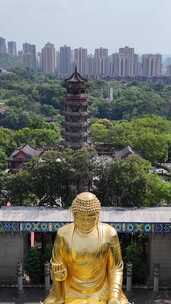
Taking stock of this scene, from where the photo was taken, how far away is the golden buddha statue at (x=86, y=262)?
11.1 m

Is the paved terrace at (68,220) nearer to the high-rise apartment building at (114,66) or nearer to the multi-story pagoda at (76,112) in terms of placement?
the multi-story pagoda at (76,112)

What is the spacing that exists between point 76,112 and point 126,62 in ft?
380

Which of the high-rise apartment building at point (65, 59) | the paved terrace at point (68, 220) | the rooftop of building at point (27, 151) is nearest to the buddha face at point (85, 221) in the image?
the paved terrace at point (68, 220)

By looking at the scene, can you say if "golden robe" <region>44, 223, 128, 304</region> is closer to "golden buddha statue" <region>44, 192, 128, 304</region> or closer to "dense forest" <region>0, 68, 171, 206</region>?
"golden buddha statue" <region>44, 192, 128, 304</region>

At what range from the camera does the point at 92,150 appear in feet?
90.1

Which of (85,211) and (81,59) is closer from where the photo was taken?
(85,211)

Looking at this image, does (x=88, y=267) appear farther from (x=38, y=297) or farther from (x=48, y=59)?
(x=48, y=59)

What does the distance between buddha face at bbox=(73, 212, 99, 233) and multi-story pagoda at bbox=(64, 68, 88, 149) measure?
26618mm

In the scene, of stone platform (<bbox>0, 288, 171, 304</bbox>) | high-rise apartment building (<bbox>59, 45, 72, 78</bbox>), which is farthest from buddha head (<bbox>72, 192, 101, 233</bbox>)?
high-rise apartment building (<bbox>59, 45, 72, 78</bbox>)

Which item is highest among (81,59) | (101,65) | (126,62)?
(81,59)

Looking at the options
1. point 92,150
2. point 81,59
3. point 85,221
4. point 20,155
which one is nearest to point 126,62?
point 81,59

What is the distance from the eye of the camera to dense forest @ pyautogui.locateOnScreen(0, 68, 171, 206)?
81.1 feet

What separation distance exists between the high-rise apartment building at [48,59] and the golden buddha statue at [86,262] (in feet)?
500

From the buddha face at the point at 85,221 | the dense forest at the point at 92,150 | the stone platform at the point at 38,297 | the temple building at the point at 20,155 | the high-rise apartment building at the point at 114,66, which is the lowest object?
the stone platform at the point at 38,297
